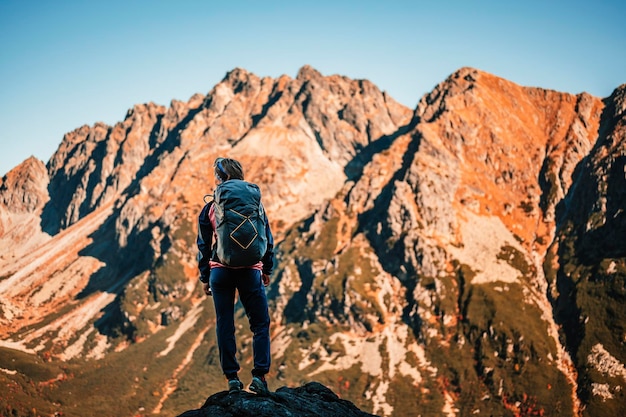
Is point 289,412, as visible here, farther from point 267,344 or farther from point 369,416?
point 369,416

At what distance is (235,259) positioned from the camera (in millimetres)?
10531

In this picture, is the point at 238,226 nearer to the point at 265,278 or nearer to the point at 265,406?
the point at 265,278

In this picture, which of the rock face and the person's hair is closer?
the rock face

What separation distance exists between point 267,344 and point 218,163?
4506 mm

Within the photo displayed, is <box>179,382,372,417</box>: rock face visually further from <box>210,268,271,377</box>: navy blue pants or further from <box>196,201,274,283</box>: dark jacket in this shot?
<box>196,201,274,283</box>: dark jacket

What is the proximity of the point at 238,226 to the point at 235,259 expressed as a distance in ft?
2.38

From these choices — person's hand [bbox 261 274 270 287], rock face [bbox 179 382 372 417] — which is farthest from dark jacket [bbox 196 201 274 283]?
rock face [bbox 179 382 372 417]

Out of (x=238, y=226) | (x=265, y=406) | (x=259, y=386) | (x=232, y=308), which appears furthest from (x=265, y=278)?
(x=265, y=406)

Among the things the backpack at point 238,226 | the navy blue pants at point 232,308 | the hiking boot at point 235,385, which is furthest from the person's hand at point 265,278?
the hiking boot at point 235,385

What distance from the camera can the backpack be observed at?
10500mm

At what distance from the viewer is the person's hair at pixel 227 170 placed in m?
11.7

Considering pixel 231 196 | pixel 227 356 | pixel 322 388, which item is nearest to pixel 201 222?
pixel 231 196

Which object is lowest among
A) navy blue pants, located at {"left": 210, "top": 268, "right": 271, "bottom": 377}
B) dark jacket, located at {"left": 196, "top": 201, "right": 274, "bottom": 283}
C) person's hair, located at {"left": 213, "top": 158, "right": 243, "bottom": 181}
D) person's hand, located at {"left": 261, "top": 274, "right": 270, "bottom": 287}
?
navy blue pants, located at {"left": 210, "top": 268, "right": 271, "bottom": 377}

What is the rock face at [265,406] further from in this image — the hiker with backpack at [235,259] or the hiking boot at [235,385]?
Answer: the hiker with backpack at [235,259]
